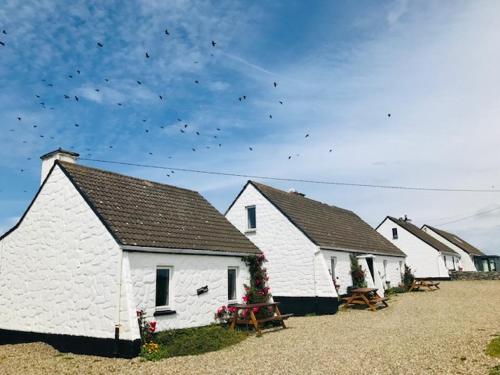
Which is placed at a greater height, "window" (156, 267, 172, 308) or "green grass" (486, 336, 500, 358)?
"window" (156, 267, 172, 308)

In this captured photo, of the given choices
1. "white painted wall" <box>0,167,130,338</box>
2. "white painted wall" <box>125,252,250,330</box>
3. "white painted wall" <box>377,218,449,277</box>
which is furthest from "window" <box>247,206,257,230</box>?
"white painted wall" <box>377,218,449,277</box>

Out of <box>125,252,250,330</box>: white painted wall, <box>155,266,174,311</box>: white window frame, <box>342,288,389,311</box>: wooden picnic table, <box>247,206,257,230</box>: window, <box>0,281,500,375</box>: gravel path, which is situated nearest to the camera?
<box>0,281,500,375</box>: gravel path

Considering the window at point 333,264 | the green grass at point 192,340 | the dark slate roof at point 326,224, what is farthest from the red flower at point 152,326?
the window at point 333,264

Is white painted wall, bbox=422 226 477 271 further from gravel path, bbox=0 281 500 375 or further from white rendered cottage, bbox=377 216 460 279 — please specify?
gravel path, bbox=0 281 500 375

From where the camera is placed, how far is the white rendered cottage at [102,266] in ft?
41.8

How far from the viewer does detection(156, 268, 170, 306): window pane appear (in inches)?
554

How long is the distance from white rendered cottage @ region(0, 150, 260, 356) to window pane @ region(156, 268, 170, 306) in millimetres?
33

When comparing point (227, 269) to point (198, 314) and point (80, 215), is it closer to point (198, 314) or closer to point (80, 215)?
point (198, 314)

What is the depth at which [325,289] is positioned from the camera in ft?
69.2

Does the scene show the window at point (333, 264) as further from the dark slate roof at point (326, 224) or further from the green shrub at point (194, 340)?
the green shrub at point (194, 340)

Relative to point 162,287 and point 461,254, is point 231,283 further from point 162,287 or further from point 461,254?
point 461,254

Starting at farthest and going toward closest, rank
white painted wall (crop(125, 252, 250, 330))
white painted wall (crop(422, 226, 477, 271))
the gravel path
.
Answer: white painted wall (crop(422, 226, 477, 271)) → white painted wall (crop(125, 252, 250, 330)) → the gravel path

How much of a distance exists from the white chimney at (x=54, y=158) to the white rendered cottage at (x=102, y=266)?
4cm

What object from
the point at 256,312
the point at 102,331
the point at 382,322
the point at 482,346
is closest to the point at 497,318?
the point at 382,322
